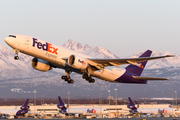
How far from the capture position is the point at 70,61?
37.9 meters

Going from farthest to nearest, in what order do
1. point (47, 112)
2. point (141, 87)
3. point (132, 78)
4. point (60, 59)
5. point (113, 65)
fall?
point (141, 87) → point (47, 112) → point (132, 78) → point (113, 65) → point (60, 59)

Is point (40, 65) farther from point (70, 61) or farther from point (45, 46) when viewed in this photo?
point (45, 46)

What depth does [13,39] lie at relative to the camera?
34625 mm

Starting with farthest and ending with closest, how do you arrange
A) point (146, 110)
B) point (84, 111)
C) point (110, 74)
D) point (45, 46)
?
point (146, 110) → point (84, 111) → point (110, 74) → point (45, 46)

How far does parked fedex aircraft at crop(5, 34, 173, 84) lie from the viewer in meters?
35.1

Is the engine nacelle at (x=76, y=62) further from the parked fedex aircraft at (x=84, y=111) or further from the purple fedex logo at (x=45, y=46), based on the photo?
the parked fedex aircraft at (x=84, y=111)

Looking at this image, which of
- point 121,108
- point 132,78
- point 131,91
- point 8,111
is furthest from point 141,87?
point 132,78

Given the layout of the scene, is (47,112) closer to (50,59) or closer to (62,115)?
(62,115)

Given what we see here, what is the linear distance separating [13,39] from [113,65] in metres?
14.2

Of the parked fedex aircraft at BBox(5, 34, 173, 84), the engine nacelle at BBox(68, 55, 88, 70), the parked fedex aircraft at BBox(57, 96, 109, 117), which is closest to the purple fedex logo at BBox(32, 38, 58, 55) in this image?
the parked fedex aircraft at BBox(5, 34, 173, 84)

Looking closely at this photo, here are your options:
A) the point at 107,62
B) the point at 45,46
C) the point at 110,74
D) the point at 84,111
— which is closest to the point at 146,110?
the point at 84,111

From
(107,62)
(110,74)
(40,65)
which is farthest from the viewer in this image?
(110,74)

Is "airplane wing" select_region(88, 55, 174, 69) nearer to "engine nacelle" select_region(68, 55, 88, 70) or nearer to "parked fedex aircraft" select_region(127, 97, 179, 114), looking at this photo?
"engine nacelle" select_region(68, 55, 88, 70)

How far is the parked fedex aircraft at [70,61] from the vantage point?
3509 cm
